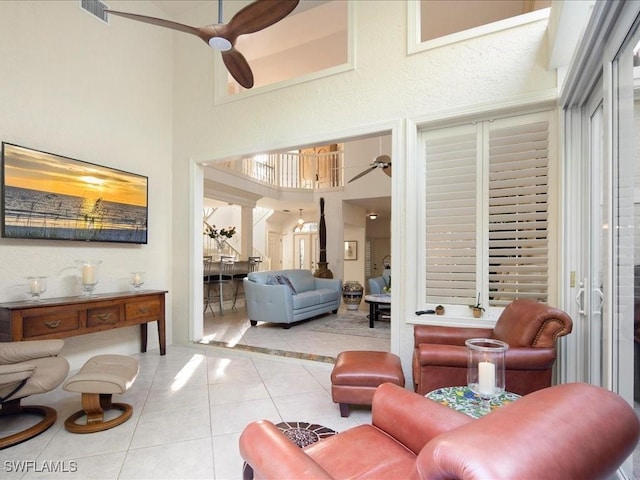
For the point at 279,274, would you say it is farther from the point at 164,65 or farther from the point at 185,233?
the point at 164,65

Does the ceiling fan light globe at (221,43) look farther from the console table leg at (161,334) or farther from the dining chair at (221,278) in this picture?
the dining chair at (221,278)

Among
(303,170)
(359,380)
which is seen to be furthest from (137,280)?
(303,170)

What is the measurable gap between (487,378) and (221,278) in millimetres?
6338

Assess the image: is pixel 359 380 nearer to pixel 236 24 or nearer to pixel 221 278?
pixel 236 24

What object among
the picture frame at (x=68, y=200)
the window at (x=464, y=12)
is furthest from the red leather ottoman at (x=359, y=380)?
the window at (x=464, y=12)

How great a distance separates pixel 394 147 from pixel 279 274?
12.1 ft

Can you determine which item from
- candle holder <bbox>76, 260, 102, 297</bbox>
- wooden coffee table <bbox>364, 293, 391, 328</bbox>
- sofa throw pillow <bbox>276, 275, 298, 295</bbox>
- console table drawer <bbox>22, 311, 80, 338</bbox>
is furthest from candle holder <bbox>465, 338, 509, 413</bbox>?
sofa throw pillow <bbox>276, 275, 298, 295</bbox>

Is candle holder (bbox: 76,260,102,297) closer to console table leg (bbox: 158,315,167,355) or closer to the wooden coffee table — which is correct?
console table leg (bbox: 158,315,167,355)

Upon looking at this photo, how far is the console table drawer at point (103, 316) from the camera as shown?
329cm

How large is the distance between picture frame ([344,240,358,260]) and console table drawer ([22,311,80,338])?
766 cm

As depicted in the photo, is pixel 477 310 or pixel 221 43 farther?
pixel 477 310

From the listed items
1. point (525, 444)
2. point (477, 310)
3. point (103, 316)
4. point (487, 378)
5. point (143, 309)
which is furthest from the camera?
point (143, 309)

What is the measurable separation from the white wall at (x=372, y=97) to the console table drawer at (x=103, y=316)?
1140 mm

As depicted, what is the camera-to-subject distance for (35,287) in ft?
9.91
